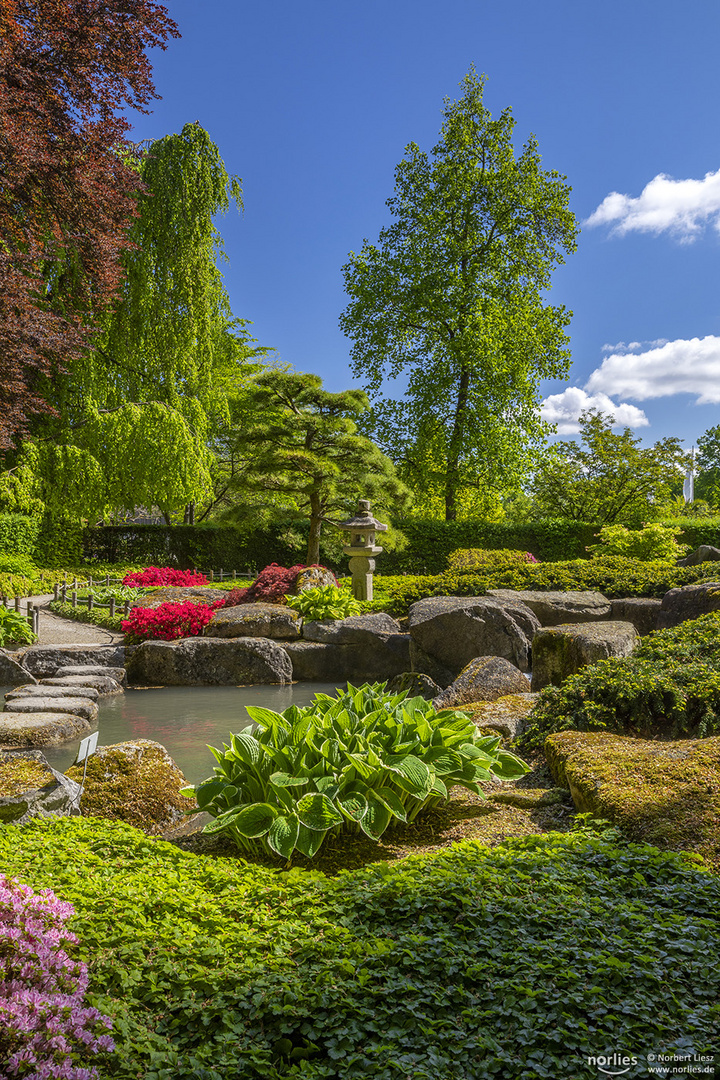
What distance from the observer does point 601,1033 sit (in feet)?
5.31

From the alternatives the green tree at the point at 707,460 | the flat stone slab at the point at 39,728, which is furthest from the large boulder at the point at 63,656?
the green tree at the point at 707,460

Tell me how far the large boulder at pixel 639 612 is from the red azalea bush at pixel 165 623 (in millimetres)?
6174

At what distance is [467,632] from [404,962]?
6.45 m

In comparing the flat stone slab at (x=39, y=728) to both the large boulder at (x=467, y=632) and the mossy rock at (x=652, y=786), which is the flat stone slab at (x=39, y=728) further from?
the mossy rock at (x=652, y=786)

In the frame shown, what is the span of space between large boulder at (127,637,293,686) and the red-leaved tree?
4.00 meters

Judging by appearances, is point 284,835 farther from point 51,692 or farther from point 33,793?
point 51,692

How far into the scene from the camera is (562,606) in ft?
29.3

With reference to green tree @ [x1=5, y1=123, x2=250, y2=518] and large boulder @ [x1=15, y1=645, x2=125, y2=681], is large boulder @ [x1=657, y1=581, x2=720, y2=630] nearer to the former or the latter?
large boulder @ [x1=15, y1=645, x2=125, y2=681]

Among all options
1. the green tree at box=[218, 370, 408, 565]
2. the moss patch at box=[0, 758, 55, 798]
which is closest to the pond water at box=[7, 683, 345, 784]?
the moss patch at box=[0, 758, 55, 798]

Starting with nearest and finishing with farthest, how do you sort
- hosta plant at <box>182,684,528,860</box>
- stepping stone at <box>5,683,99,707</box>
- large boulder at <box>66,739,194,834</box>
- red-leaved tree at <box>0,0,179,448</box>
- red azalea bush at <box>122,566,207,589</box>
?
hosta plant at <box>182,684,528,860</box>, large boulder at <box>66,739,194,834</box>, stepping stone at <box>5,683,99,707</box>, red-leaved tree at <box>0,0,179,448</box>, red azalea bush at <box>122,566,207,589</box>

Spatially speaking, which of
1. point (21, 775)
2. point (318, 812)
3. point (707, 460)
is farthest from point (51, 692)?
point (707, 460)

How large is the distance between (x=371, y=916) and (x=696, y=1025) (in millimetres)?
996

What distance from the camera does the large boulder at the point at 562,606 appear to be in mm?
8750

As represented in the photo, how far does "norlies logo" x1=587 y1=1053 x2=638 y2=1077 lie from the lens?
1.53 meters
